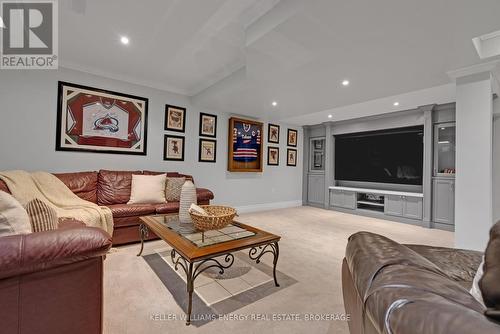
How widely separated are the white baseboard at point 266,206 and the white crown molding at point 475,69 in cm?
404

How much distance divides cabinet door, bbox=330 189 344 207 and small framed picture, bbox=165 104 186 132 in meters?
3.92

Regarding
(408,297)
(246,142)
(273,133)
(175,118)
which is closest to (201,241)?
(408,297)

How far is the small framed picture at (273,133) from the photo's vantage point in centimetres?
559

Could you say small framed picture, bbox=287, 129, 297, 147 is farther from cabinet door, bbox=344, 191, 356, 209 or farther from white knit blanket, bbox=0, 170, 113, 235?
white knit blanket, bbox=0, 170, 113, 235

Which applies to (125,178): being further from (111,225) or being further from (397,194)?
(397,194)

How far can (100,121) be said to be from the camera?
3428 mm

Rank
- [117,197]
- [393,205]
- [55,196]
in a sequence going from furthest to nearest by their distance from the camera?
[393,205]
[117,197]
[55,196]

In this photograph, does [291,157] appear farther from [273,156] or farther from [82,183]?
[82,183]

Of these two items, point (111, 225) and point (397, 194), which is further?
point (397, 194)

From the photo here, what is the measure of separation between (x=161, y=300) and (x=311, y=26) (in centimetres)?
251

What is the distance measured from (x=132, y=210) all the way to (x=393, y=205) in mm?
4773

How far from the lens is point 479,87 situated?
98.4 inches

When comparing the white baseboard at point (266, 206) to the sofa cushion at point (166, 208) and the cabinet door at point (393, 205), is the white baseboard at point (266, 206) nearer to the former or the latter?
the sofa cushion at point (166, 208)

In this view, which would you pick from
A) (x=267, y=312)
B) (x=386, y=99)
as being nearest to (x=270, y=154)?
(x=386, y=99)
